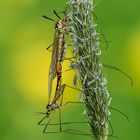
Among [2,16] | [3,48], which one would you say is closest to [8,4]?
[2,16]

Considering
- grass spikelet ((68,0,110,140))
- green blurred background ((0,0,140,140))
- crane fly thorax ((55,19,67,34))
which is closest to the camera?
grass spikelet ((68,0,110,140))

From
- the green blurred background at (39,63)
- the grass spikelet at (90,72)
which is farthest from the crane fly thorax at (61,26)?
the green blurred background at (39,63)

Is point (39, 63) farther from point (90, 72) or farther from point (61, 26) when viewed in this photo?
point (90, 72)

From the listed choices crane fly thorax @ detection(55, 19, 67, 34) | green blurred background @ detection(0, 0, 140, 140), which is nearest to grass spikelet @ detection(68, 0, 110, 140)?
crane fly thorax @ detection(55, 19, 67, 34)

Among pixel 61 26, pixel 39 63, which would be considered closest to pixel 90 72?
pixel 61 26

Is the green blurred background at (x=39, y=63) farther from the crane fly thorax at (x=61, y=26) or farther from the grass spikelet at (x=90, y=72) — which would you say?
the grass spikelet at (x=90, y=72)

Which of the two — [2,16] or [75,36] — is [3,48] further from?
[75,36]

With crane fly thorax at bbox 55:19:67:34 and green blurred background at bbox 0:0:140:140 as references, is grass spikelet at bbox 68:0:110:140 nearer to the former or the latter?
crane fly thorax at bbox 55:19:67:34

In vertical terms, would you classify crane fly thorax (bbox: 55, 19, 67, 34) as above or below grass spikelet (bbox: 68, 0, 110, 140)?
above
